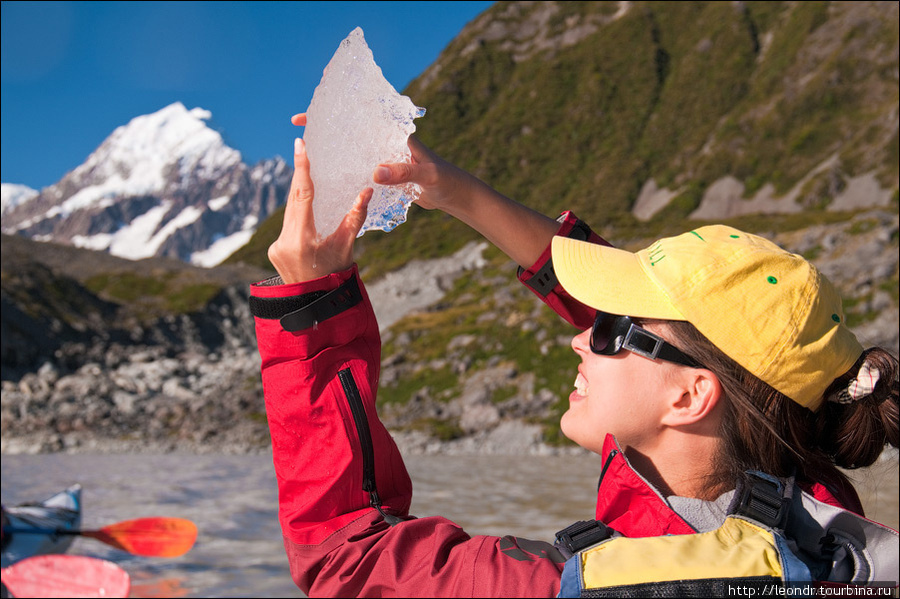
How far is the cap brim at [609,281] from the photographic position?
5.64 feet

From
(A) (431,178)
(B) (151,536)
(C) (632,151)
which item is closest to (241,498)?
(B) (151,536)

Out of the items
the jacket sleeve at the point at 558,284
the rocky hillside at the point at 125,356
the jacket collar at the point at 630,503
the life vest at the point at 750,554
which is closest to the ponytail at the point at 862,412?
the life vest at the point at 750,554

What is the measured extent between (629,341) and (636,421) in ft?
0.65

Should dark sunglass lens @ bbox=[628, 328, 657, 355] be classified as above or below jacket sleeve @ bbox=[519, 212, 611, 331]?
below

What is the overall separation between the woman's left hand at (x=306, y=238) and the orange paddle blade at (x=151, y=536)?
7.96m

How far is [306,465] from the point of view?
1531mm

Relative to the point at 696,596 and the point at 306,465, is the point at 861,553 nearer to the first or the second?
the point at 696,596

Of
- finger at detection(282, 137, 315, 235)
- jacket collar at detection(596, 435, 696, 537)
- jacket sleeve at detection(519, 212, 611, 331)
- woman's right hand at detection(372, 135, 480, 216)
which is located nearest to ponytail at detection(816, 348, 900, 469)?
jacket collar at detection(596, 435, 696, 537)

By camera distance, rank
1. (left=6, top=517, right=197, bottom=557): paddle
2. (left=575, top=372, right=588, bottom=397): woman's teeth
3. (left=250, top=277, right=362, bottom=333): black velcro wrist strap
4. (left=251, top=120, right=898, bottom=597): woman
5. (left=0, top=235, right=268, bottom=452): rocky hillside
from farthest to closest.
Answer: (left=0, top=235, right=268, bottom=452): rocky hillside, (left=6, top=517, right=197, bottom=557): paddle, (left=575, top=372, right=588, bottom=397): woman's teeth, (left=250, top=277, right=362, bottom=333): black velcro wrist strap, (left=251, top=120, right=898, bottom=597): woman

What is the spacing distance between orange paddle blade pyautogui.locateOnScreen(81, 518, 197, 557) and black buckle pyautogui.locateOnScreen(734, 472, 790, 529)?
822 cm

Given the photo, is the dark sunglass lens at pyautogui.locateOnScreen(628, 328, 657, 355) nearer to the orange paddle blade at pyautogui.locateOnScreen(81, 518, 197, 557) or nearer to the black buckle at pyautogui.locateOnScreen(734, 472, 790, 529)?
the black buckle at pyautogui.locateOnScreen(734, 472, 790, 529)

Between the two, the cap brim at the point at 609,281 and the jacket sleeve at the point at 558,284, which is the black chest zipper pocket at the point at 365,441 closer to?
the cap brim at the point at 609,281

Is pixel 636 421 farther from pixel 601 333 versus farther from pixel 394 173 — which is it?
pixel 394 173

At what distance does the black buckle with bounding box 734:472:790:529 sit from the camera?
1.49 meters
